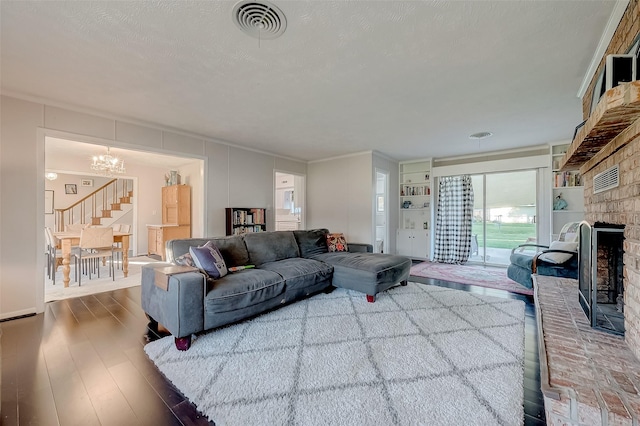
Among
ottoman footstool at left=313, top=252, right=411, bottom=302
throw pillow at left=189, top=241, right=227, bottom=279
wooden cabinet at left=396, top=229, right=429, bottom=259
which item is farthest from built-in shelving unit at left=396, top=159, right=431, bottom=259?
throw pillow at left=189, top=241, right=227, bottom=279

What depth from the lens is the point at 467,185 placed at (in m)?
5.84

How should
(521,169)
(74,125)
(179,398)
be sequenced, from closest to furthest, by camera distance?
(179,398), (74,125), (521,169)

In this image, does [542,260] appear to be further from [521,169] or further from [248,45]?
[248,45]

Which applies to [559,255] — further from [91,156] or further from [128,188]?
[128,188]

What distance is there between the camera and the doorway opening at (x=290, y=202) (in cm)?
650

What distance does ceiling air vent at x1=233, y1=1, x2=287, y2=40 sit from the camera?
5.44ft

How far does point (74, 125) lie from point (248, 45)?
2.70 m

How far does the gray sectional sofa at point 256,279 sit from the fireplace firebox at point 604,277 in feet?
5.75

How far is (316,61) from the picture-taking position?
2250mm

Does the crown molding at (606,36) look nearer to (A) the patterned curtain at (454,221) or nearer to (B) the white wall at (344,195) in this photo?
(B) the white wall at (344,195)

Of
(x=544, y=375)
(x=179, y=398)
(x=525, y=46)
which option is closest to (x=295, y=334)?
(x=179, y=398)

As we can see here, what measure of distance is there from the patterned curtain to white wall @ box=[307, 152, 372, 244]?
67.8 inches

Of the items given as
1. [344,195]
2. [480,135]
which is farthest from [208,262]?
[480,135]

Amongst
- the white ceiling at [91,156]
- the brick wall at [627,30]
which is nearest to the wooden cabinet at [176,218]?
the white ceiling at [91,156]
